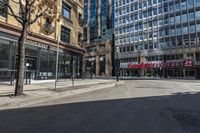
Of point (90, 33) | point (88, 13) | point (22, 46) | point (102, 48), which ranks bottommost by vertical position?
point (22, 46)

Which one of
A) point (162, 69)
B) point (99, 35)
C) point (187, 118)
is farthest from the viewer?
point (99, 35)

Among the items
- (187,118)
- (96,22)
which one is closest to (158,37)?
(96,22)

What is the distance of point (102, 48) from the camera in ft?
259

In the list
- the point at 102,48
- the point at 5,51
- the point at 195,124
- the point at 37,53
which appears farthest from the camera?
the point at 102,48

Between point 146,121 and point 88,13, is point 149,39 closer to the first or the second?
point 88,13

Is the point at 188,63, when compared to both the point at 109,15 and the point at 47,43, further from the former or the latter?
the point at 47,43

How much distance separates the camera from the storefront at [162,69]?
178 ft

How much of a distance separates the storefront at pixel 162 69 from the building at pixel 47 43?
32940 millimetres

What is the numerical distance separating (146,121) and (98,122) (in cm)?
162

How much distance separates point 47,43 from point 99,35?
5522cm

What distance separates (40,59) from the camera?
83.2ft

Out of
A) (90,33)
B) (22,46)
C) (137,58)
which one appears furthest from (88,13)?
(22,46)

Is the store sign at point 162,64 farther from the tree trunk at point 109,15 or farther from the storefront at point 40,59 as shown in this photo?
the storefront at point 40,59

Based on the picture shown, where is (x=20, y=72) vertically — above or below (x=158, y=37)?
below
